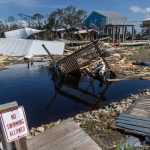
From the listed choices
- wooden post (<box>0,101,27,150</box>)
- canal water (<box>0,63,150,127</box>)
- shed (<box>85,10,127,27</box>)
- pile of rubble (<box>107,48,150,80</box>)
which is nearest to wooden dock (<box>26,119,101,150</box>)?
wooden post (<box>0,101,27,150</box>)

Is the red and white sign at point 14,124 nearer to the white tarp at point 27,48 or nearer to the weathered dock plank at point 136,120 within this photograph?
the weathered dock plank at point 136,120

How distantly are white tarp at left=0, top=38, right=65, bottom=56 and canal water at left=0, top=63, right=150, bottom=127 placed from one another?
9.62m

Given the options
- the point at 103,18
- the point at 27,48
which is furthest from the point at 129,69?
the point at 103,18

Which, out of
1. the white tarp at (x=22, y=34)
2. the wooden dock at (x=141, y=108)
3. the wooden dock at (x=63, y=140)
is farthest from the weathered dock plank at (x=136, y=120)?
the white tarp at (x=22, y=34)

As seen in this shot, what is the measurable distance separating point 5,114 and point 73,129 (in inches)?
Result: 139

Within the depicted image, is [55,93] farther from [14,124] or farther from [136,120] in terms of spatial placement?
[14,124]

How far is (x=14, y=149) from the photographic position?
431 cm

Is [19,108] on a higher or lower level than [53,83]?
higher

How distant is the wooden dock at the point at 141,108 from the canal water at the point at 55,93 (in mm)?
2964

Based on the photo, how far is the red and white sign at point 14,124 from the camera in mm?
3959

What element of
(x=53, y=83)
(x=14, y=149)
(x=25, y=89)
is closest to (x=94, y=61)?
(x=53, y=83)

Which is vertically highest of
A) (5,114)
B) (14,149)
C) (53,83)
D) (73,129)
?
(5,114)

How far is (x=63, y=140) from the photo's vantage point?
6.79 meters

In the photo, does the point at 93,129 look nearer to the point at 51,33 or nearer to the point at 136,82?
the point at 136,82
